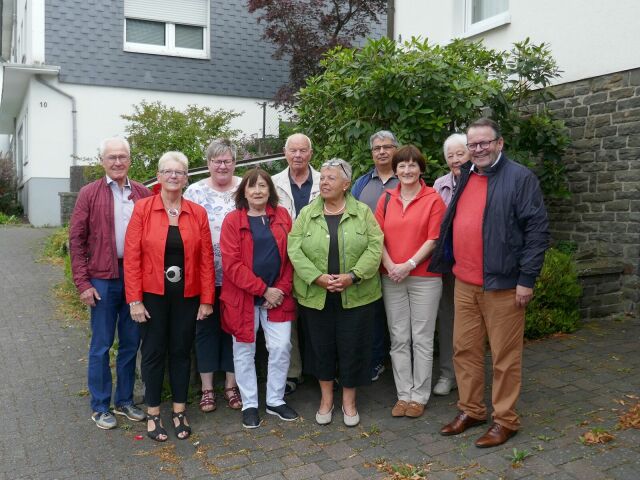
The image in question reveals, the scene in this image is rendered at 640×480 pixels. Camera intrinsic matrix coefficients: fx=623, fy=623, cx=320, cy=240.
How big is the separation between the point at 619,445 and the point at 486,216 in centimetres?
161

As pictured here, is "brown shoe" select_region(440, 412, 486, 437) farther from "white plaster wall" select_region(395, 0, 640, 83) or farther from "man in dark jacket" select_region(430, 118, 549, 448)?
"white plaster wall" select_region(395, 0, 640, 83)

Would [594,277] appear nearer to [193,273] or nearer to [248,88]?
[193,273]

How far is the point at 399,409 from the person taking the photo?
176 inches

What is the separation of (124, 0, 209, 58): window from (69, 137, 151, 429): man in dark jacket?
1189 centimetres

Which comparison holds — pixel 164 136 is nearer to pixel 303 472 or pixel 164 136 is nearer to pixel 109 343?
pixel 109 343

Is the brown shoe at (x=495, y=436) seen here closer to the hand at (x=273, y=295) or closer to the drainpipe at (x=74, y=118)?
the hand at (x=273, y=295)

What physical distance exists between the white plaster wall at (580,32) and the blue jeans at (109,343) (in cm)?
566

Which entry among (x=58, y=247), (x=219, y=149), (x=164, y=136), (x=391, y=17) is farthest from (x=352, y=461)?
(x=58, y=247)

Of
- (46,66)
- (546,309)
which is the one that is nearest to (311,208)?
(546,309)

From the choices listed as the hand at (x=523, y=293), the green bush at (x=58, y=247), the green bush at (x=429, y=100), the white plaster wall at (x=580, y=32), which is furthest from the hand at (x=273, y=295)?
the green bush at (x=58, y=247)

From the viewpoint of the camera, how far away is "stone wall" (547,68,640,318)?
6.71 metres

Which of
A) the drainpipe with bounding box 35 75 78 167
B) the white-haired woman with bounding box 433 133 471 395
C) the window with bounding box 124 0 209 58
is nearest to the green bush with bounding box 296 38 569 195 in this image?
the white-haired woman with bounding box 433 133 471 395

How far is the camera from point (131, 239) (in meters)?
4.11

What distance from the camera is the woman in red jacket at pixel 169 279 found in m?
4.12
